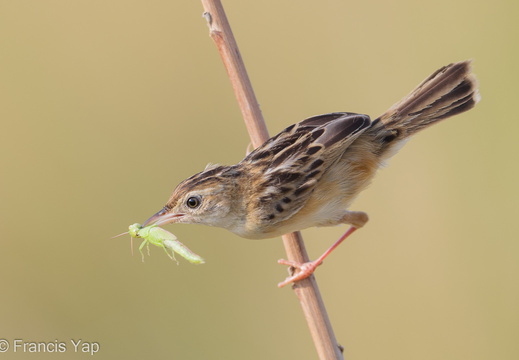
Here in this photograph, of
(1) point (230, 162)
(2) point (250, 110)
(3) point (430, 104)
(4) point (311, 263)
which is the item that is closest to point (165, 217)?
(2) point (250, 110)

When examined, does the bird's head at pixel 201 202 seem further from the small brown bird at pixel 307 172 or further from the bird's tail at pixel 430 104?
the bird's tail at pixel 430 104

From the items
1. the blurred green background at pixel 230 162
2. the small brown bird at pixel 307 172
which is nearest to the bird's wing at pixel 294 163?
the small brown bird at pixel 307 172

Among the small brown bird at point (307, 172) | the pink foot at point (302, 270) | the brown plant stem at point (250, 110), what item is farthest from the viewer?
the small brown bird at point (307, 172)

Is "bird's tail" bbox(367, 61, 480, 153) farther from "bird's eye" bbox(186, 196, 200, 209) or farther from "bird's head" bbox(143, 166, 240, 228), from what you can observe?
"bird's eye" bbox(186, 196, 200, 209)

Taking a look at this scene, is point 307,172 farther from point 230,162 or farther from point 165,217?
point 230,162

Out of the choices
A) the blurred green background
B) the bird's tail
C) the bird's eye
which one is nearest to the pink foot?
the bird's eye

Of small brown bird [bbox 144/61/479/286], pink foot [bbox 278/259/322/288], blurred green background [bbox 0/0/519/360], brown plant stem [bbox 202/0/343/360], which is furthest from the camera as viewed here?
blurred green background [bbox 0/0/519/360]

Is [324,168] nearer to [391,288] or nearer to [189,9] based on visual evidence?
[391,288]
